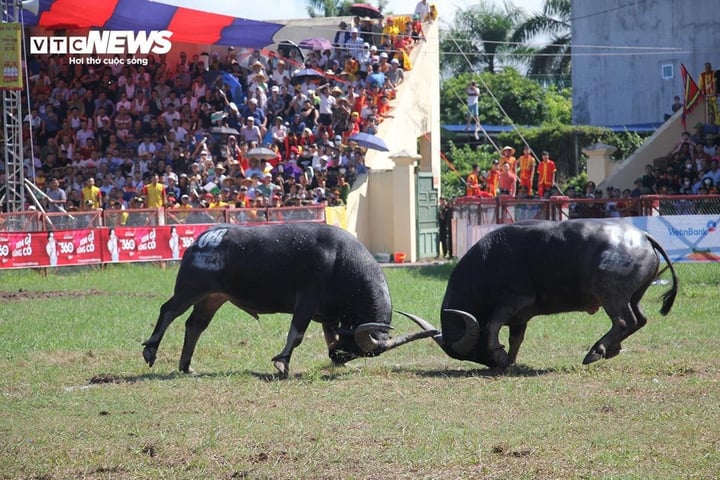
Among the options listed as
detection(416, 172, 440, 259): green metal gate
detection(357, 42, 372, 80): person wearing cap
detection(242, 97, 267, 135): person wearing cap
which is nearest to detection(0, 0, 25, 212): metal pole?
detection(242, 97, 267, 135): person wearing cap

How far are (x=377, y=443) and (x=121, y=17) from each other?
69.0 ft

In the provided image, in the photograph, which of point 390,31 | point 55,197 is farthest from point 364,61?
point 55,197

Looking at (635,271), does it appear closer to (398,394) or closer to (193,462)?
(398,394)

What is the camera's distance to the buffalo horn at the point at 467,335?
37.0 feet

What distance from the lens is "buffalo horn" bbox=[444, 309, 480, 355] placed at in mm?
11289

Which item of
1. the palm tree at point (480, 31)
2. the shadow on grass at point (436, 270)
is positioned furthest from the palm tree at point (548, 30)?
the shadow on grass at point (436, 270)

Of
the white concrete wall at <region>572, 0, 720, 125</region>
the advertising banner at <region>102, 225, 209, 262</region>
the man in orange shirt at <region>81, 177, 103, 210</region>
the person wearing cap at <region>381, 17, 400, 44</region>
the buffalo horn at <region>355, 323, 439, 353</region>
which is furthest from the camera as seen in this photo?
the white concrete wall at <region>572, 0, 720, 125</region>

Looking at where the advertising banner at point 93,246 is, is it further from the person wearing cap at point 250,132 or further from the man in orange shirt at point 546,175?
the man in orange shirt at point 546,175

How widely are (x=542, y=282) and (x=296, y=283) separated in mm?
2483

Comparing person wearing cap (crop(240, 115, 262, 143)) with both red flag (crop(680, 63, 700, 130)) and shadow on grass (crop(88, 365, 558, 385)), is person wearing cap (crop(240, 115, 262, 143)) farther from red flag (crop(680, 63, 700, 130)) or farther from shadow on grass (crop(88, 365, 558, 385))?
shadow on grass (crop(88, 365, 558, 385))

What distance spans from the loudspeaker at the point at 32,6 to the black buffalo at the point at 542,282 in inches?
680

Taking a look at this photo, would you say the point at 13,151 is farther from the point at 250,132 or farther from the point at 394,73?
the point at 394,73

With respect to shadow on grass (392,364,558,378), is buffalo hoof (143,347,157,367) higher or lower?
higher

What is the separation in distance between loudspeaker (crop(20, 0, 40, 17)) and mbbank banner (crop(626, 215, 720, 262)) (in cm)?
1405
